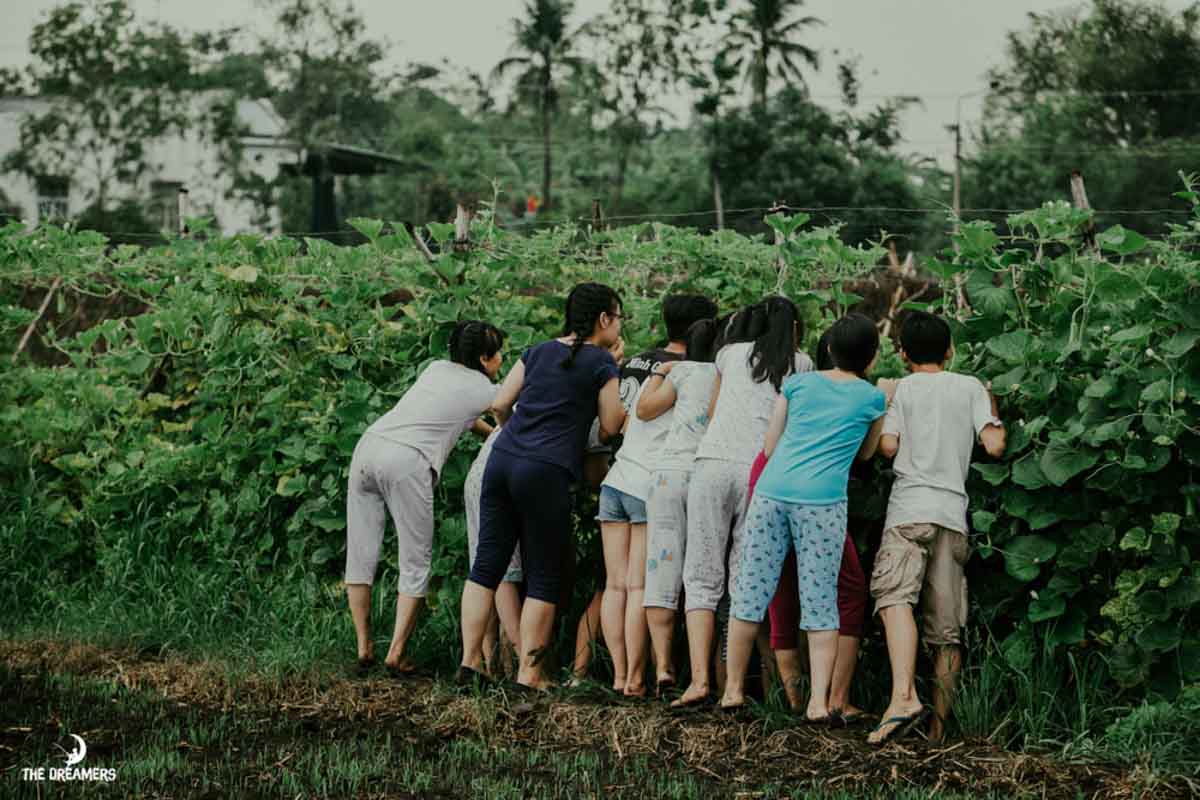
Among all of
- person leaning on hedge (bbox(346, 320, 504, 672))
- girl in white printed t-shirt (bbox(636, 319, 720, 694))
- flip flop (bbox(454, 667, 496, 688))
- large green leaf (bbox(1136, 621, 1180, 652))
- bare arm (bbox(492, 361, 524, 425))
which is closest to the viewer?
large green leaf (bbox(1136, 621, 1180, 652))

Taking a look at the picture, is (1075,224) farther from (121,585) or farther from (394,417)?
(121,585)

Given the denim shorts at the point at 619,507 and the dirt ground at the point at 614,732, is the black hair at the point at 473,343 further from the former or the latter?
the dirt ground at the point at 614,732

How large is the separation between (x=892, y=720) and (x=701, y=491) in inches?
46.3

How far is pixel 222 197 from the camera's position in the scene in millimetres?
37281

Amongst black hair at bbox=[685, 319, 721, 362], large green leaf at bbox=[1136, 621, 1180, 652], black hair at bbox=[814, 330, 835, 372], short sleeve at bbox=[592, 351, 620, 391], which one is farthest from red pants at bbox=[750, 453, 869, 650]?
large green leaf at bbox=[1136, 621, 1180, 652]

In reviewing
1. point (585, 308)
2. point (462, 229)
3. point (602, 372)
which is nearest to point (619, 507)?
point (602, 372)

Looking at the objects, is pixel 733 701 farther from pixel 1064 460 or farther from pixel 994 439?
pixel 1064 460

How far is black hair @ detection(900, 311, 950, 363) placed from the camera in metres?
5.72

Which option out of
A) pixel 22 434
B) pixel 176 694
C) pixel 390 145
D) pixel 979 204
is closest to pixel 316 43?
pixel 390 145

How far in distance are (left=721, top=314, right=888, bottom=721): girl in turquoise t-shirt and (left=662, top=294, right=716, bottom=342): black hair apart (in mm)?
739

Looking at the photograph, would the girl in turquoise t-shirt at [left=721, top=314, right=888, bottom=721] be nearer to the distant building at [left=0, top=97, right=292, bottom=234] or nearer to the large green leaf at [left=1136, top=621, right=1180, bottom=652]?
the large green leaf at [left=1136, top=621, right=1180, bottom=652]

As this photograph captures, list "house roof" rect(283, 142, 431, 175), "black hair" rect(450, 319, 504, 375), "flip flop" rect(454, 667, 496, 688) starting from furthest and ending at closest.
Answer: "house roof" rect(283, 142, 431, 175)
"black hair" rect(450, 319, 504, 375)
"flip flop" rect(454, 667, 496, 688)

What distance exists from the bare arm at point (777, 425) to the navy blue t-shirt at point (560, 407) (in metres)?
0.83

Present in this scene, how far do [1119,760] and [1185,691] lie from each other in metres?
0.33
